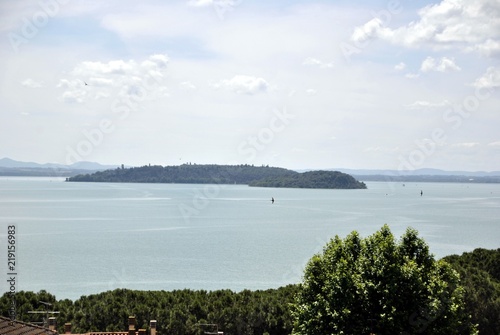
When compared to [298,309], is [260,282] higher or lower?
lower

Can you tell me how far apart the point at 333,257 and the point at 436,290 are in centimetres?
510

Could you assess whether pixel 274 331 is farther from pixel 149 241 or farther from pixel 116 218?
pixel 116 218

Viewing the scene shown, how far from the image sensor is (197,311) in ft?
108

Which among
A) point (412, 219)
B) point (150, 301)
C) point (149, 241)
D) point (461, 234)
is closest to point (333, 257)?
point (150, 301)

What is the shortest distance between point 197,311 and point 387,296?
40.5ft

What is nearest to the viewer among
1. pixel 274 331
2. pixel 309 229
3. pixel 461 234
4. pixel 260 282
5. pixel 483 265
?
pixel 274 331

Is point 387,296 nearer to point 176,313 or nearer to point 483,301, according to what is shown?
point 483,301

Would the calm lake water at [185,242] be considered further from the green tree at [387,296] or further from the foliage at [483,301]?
the green tree at [387,296]

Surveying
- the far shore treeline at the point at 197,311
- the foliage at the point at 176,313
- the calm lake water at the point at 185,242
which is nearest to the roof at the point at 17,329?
the far shore treeline at the point at 197,311

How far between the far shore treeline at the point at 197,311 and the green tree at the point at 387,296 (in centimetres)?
565

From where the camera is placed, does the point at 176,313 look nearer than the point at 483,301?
Yes

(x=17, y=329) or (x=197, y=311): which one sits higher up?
(x=17, y=329)

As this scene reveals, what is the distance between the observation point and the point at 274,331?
32156mm

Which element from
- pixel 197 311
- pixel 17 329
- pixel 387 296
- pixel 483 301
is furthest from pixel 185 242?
pixel 17 329
